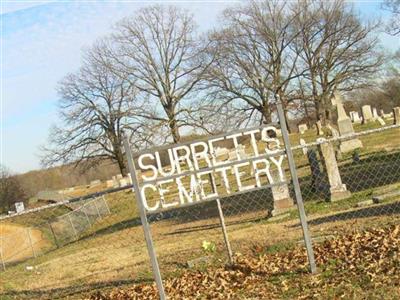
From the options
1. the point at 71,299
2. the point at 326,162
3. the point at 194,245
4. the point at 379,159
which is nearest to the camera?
the point at 71,299

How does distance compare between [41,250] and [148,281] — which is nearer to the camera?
[148,281]

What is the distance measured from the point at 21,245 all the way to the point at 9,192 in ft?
81.6

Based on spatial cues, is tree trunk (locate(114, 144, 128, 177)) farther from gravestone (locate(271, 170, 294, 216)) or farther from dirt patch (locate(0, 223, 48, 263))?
gravestone (locate(271, 170, 294, 216))

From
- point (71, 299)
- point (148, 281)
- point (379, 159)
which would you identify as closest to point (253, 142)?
point (148, 281)

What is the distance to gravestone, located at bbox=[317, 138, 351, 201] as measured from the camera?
Answer: 1368 cm

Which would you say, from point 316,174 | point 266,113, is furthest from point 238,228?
point 266,113

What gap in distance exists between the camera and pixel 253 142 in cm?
698

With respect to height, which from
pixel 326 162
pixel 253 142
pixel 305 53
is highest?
pixel 305 53

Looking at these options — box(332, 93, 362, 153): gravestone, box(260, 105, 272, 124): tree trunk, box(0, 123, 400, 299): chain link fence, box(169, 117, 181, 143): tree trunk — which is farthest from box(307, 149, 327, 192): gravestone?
box(260, 105, 272, 124): tree trunk

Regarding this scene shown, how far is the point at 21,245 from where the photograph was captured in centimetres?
2578

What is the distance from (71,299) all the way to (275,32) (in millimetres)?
40165

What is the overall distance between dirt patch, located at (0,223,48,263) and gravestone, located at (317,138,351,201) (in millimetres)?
13542

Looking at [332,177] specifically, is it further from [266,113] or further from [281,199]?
[266,113]

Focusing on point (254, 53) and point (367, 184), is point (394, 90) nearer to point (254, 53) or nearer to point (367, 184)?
point (254, 53)
